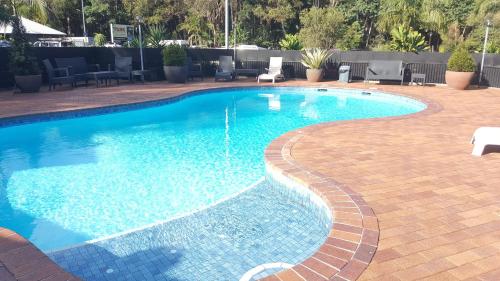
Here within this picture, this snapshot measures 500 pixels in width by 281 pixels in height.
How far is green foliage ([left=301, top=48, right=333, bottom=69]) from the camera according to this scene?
1431cm

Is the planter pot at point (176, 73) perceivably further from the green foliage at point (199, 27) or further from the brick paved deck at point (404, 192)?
the green foliage at point (199, 27)

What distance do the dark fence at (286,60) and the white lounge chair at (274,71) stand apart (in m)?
0.67

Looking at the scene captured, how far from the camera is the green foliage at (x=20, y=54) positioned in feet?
35.4

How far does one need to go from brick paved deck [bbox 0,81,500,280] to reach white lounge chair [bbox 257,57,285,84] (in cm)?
691

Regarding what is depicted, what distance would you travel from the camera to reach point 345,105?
11.2 m

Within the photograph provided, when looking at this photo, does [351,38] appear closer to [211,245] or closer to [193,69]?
[193,69]

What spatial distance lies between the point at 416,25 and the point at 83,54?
1784 centimetres

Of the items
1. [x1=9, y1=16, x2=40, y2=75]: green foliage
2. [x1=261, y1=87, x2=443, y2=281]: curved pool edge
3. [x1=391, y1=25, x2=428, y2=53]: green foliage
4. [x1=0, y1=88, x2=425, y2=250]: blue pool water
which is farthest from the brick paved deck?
[x1=9, y1=16, x2=40, y2=75]: green foliage

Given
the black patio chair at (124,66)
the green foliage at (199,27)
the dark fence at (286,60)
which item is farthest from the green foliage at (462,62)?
the green foliage at (199,27)

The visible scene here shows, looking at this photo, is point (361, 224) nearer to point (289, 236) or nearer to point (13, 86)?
point (289, 236)

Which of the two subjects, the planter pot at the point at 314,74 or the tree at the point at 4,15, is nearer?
the tree at the point at 4,15

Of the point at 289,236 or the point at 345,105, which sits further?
the point at 345,105

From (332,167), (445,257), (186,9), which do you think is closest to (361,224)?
(445,257)

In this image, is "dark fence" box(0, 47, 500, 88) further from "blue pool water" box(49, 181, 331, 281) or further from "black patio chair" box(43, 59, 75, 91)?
"blue pool water" box(49, 181, 331, 281)
